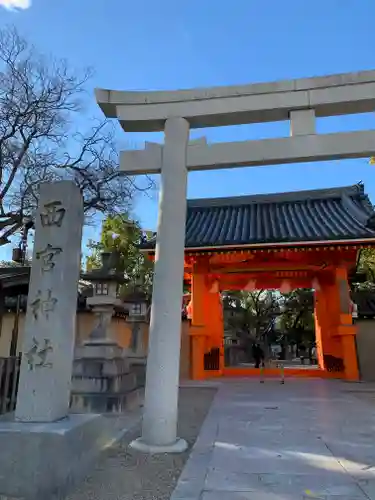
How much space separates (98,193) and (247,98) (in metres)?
7.23

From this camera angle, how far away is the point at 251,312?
2644cm

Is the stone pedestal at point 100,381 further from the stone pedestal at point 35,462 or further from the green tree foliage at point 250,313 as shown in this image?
the green tree foliage at point 250,313

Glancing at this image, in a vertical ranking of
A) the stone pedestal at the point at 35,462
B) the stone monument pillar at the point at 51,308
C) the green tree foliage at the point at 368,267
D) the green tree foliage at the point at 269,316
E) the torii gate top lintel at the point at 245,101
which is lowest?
the stone pedestal at the point at 35,462

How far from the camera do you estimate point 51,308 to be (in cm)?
357

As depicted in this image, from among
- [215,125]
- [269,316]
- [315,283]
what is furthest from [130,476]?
[269,316]

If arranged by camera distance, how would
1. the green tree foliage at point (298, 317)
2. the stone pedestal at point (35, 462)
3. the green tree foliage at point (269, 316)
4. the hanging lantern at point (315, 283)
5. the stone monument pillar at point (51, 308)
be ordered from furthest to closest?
the green tree foliage at point (269, 316) → the green tree foliage at point (298, 317) → the hanging lantern at point (315, 283) → the stone monument pillar at point (51, 308) → the stone pedestal at point (35, 462)

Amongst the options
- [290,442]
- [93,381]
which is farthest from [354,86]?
[93,381]

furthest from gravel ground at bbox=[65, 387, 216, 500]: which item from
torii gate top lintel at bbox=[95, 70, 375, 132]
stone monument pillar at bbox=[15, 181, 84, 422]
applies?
torii gate top lintel at bbox=[95, 70, 375, 132]

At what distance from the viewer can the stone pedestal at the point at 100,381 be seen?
681cm

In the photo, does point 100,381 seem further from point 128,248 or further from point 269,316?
point 269,316

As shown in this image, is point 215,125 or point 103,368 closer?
point 215,125

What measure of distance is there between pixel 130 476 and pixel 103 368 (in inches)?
149

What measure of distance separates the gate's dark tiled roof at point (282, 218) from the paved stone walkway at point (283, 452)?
4.73m

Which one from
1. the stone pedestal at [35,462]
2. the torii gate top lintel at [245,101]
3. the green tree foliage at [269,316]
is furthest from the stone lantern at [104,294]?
the green tree foliage at [269,316]
